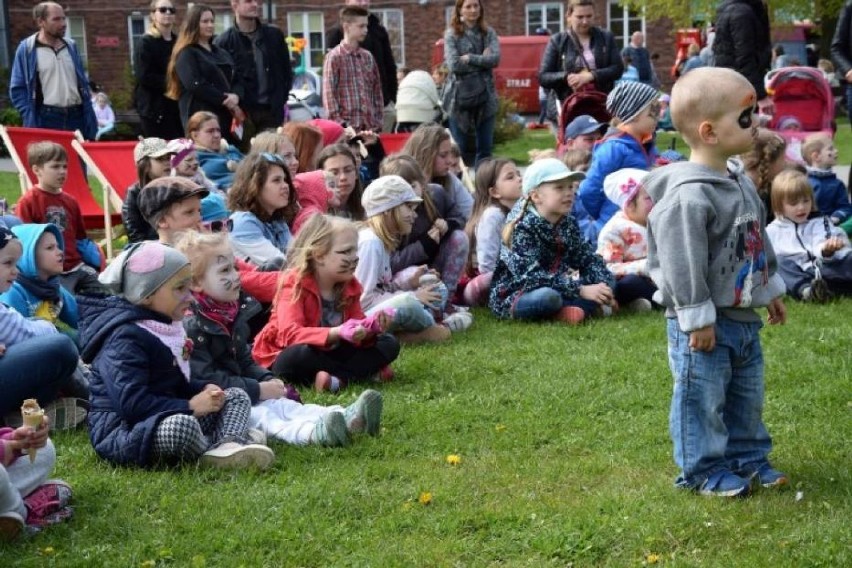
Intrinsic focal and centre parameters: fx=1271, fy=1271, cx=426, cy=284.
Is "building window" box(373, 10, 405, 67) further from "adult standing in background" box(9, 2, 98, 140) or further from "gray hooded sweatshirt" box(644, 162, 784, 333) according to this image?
"gray hooded sweatshirt" box(644, 162, 784, 333)

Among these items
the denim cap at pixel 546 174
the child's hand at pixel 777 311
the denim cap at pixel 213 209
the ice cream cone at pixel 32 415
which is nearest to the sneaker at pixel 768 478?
the child's hand at pixel 777 311

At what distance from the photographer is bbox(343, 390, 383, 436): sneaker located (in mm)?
6121

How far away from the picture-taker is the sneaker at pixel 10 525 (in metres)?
4.75

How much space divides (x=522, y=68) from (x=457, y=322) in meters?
31.9

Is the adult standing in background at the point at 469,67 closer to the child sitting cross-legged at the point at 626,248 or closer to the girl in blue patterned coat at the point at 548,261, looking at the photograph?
the child sitting cross-legged at the point at 626,248

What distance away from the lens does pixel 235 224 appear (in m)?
8.52

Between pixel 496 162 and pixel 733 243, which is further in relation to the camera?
pixel 496 162

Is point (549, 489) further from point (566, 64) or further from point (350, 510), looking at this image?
point (566, 64)

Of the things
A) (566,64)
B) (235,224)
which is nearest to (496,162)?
(235,224)

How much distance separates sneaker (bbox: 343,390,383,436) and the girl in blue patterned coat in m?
3.16

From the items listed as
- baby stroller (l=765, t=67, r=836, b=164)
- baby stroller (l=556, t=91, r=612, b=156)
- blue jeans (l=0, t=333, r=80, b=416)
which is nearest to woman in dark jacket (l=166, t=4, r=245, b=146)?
baby stroller (l=556, t=91, r=612, b=156)

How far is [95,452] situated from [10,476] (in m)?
0.99

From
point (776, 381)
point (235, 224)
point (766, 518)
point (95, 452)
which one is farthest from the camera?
point (235, 224)

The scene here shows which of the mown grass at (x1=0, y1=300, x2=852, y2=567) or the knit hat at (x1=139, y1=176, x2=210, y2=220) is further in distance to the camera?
the knit hat at (x1=139, y1=176, x2=210, y2=220)
